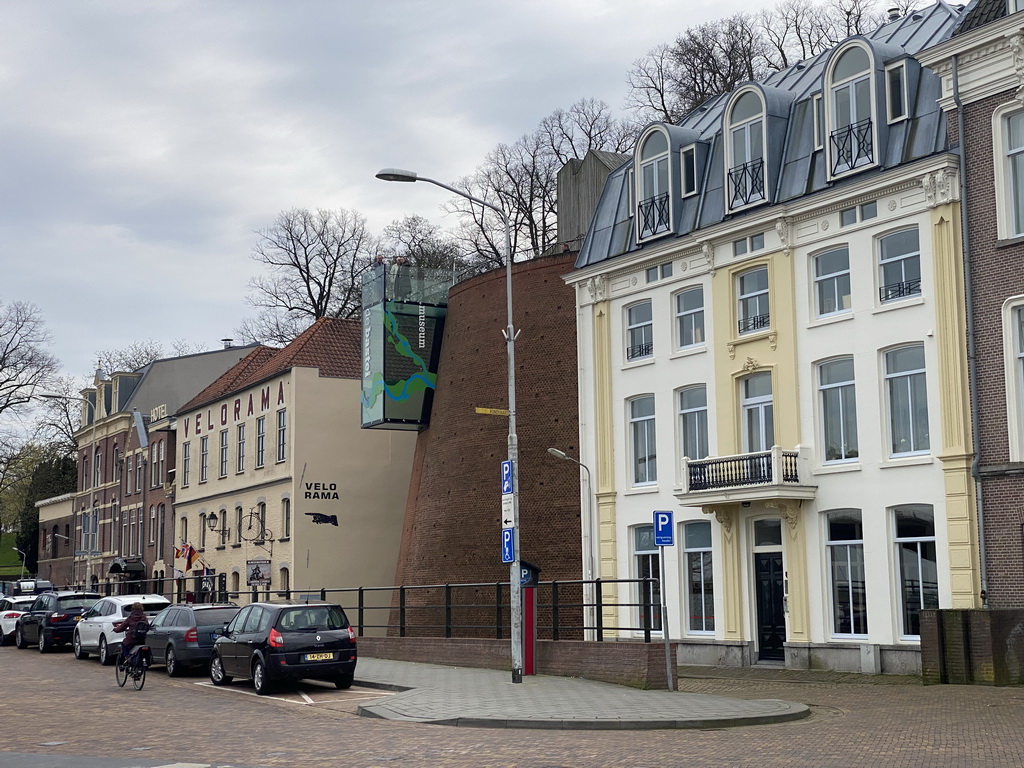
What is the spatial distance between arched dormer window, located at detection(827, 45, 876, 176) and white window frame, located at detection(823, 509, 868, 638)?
24.9ft

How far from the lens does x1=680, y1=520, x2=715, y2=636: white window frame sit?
1155 inches

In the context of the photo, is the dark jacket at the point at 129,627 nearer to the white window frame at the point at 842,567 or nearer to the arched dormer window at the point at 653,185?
the white window frame at the point at 842,567

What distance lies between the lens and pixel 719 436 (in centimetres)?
2917

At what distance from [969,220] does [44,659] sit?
84.0ft

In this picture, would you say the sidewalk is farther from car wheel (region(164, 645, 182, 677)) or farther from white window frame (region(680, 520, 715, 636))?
white window frame (region(680, 520, 715, 636))

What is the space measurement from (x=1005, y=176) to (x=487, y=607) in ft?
58.1

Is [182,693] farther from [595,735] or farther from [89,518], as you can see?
[89,518]

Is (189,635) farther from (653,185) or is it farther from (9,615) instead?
(9,615)

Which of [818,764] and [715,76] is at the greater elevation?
[715,76]

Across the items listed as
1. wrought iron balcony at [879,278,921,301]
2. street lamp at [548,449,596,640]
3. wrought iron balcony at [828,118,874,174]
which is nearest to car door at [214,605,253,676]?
street lamp at [548,449,596,640]

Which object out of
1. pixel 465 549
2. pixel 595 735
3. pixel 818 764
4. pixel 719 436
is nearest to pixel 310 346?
pixel 465 549

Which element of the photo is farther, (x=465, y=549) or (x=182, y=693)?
(x=465, y=549)

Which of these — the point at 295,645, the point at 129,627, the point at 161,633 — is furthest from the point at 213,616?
the point at 295,645

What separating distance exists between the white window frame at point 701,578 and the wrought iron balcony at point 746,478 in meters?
1.39
